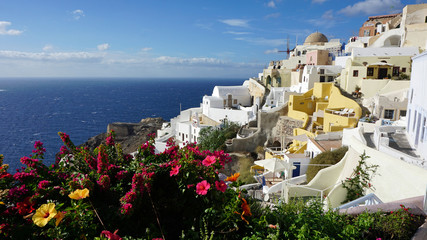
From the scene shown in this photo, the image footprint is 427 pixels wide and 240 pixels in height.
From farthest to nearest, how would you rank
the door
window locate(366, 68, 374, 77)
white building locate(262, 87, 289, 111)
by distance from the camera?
white building locate(262, 87, 289, 111), window locate(366, 68, 374, 77), the door

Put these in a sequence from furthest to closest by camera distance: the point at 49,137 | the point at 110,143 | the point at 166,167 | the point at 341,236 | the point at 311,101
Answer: the point at 49,137, the point at 311,101, the point at 110,143, the point at 166,167, the point at 341,236

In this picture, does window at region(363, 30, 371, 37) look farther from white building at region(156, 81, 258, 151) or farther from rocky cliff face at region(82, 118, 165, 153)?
rocky cliff face at region(82, 118, 165, 153)

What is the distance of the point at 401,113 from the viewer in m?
21.0

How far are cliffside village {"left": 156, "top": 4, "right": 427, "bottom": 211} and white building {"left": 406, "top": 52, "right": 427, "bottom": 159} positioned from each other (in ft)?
0.13

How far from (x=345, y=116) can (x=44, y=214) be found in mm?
23370

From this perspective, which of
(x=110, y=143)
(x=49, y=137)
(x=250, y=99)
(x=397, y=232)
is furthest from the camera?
(x=49, y=137)

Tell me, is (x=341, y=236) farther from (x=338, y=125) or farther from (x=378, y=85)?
(x=378, y=85)

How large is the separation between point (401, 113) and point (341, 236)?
839 inches

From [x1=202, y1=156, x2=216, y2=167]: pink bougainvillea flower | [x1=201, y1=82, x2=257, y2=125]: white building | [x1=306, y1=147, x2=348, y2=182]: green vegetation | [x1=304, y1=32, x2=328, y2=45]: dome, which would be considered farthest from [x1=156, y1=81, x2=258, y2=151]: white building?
[x1=202, y1=156, x2=216, y2=167]: pink bougainvillea flower

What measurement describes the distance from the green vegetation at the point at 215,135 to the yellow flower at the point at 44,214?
2447cm

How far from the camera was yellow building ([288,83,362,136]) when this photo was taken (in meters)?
22.1

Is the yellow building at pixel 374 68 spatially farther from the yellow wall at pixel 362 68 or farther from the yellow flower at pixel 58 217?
the yellow flower at pixel 58 217

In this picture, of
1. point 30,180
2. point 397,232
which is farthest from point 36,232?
point 397,232

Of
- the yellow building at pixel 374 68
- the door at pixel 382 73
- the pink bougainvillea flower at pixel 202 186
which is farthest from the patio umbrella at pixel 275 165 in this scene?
the door at pixel 382 73
